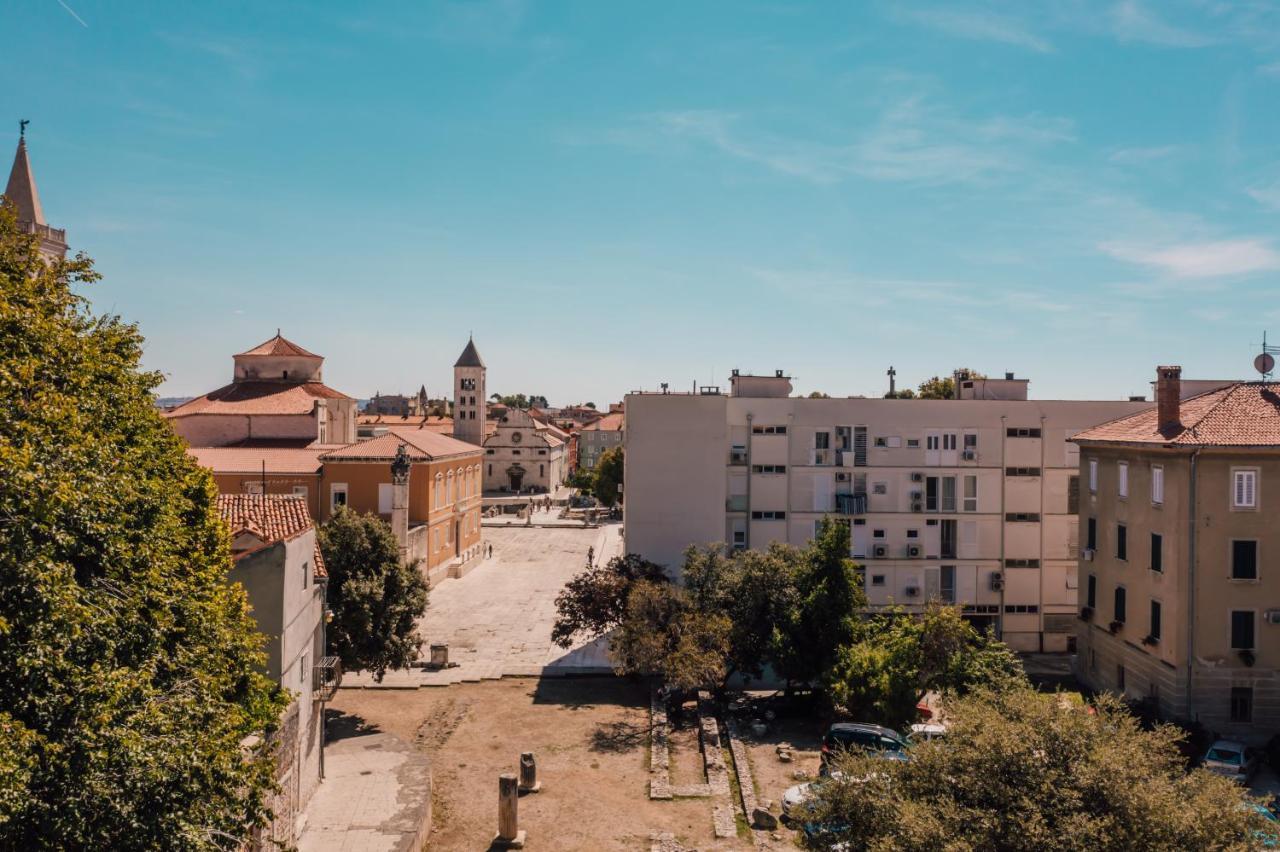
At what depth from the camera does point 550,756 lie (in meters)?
26.3

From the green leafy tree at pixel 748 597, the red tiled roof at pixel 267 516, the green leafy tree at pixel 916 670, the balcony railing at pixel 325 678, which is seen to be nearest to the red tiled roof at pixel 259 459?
the balcony railing at pixel 325 678

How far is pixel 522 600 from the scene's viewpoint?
50406 millimetres

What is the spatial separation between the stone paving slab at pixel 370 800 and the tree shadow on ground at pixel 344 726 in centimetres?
64

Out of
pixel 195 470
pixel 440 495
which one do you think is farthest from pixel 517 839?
pixel 440 495

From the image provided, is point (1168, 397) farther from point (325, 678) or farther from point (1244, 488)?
point (325, 678)

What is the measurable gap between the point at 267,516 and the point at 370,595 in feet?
30.9

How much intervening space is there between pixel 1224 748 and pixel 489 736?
22.4 m

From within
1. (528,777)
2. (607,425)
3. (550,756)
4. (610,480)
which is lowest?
(550,756)

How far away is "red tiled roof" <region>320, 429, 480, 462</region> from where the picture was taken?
48.8 meters

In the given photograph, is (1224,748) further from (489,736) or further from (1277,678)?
(489,736)

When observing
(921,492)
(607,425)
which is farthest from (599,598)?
(607,425)

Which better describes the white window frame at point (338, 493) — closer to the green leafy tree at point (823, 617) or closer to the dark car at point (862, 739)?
the green leafy tree at point (823, 617)

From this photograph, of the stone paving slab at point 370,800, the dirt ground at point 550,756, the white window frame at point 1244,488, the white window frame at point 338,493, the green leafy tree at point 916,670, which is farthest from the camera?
the white window frame at point 338,493

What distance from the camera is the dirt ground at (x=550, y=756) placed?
2136 cm
